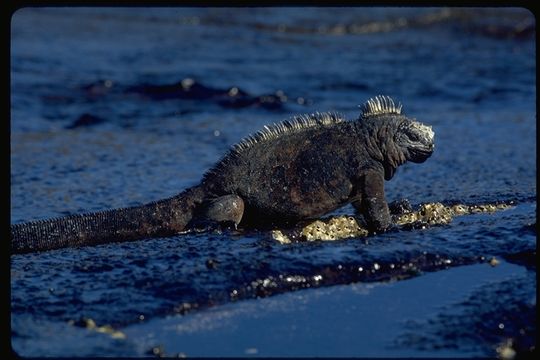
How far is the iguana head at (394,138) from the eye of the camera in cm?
679

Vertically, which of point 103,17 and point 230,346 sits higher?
point 103,17

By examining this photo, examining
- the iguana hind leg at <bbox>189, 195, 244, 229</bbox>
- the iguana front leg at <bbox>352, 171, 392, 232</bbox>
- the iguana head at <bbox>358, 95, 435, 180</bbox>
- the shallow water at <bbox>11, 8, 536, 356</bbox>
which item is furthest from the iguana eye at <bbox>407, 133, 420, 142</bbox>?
the iguana hind leg at <bbox>189, 195, 244, 229</bbox>

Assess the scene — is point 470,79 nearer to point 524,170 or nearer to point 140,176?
point 524,170

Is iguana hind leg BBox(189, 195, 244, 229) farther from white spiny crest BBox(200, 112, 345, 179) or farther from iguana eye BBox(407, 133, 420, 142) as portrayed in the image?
iguana eye BBox(407, 133, 420, 142)

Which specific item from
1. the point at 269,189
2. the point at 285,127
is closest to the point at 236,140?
the point at 285,127

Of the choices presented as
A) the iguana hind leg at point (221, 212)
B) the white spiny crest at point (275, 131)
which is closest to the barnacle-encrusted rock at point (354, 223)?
the iguana hind leg at point (221, 212)

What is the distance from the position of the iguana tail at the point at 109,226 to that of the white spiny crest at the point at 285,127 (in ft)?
1.49

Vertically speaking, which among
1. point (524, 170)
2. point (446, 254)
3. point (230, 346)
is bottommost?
point (230, 346)

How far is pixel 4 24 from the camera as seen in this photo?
5.71 metres

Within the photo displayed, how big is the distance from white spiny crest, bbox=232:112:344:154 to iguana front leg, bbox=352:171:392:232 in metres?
0.55

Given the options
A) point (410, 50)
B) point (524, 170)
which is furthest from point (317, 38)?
point (524, 170)

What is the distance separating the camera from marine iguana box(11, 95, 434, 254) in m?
6.64

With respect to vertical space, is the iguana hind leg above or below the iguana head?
below

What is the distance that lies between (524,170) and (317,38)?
9314mm
